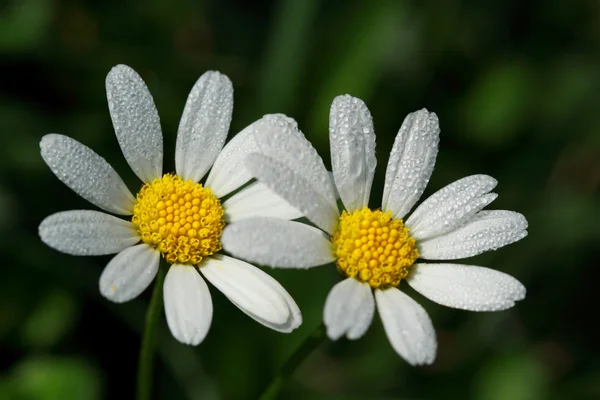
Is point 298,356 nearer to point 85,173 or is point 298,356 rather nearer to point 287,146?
point 287,146

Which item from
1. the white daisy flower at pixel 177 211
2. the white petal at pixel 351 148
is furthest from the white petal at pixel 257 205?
the white petal at pixel 351 148

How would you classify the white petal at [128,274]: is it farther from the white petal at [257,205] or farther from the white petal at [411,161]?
the white petal at [411,161]

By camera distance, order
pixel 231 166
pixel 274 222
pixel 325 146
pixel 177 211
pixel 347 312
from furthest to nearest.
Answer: pixel 325 146 → pixel 231 166 → pixel 177 211 → pixel 274 222 → pixel 347 312

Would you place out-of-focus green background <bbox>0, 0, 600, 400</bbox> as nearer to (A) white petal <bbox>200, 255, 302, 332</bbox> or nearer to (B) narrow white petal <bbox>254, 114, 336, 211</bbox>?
(A) white petal <bbox>200, 255, 302, 332</bbox>

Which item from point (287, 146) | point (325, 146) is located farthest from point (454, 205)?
point (325, 146)

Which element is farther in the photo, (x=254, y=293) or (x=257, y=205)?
(x=257, y=205)

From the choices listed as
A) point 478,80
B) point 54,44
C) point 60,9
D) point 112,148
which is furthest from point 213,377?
point 478,80
